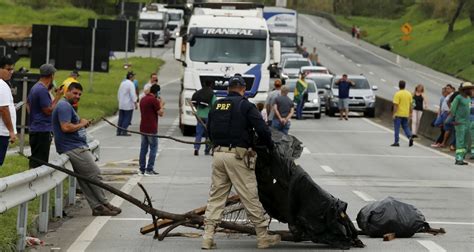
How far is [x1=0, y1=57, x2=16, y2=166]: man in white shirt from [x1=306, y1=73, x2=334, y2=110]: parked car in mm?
33025

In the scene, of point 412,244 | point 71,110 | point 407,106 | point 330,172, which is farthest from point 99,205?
point 407,106

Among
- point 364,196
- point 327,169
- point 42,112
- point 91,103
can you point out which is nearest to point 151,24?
point 91,103

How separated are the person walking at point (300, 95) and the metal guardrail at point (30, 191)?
26.7m

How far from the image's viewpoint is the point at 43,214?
45.0 ft

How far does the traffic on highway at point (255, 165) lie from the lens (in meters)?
12.7

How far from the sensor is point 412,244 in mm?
13352

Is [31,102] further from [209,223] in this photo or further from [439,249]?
[439,249]

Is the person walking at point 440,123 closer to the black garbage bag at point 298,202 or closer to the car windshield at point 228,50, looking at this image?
the car windshield at point 228,50

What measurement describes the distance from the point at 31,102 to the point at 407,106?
57.6ft

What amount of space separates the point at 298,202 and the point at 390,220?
161 centimetres

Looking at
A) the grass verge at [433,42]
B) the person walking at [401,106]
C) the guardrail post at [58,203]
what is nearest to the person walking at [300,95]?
the person walking at [401,106]

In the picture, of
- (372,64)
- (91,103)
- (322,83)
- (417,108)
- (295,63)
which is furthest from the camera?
(372,64)

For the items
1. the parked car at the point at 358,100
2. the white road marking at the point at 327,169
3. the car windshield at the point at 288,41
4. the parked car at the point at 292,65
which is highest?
the white road marking at the point at 327,169

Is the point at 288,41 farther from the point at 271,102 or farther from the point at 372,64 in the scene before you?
the point at 271,102
